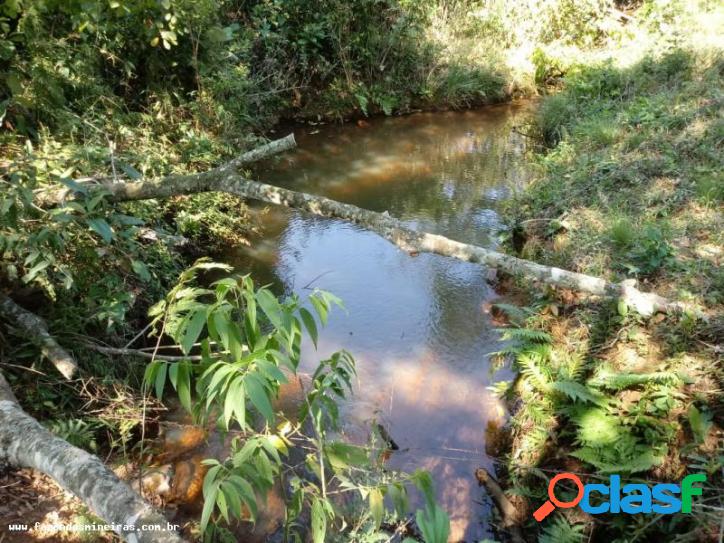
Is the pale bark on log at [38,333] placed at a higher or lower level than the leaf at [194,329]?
lower

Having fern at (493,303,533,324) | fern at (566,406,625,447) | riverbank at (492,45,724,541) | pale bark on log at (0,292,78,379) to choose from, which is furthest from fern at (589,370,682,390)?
pale bark on log at (0,292,78,379)

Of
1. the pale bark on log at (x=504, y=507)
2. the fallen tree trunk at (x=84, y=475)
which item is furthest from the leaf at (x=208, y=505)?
the pale bark on log at (x=504, y=507)

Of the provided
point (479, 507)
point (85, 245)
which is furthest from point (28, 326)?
point (479, 507)

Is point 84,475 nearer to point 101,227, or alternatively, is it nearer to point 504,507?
point 101,227

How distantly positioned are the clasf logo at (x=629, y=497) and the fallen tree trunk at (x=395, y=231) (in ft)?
3.86

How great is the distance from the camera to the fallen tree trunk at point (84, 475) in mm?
1418

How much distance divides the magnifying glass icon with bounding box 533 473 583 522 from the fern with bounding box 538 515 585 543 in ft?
0.31

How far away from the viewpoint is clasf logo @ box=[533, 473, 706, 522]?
2400 millimetres

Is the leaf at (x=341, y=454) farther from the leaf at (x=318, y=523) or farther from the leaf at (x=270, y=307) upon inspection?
the leaf at (x=270, y=307)

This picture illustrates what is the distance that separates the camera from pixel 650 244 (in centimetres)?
385

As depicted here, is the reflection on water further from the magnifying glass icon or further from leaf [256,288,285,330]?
leaf [256,288,285,330]

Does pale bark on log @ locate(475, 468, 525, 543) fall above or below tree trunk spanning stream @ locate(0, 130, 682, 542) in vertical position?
below

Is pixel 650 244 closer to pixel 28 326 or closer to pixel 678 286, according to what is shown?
pixel 678 286

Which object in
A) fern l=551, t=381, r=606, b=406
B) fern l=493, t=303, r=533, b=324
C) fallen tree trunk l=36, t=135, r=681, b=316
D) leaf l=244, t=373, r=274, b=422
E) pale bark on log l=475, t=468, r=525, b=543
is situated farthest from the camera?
fern l=493, t=303, r=533, b=324
